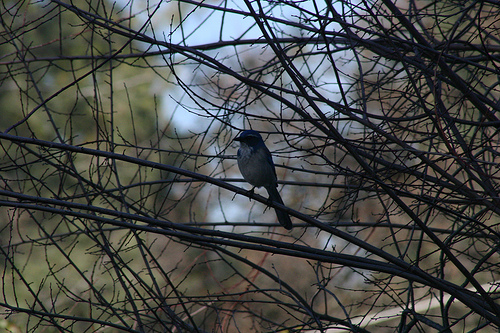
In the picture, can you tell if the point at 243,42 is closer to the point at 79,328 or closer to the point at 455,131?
the point at 455,131

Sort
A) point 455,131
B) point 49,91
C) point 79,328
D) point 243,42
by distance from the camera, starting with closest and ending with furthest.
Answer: point 455,131 < point 243,42 < point 79,328 < point 49,91

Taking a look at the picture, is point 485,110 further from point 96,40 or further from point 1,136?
point 96,40

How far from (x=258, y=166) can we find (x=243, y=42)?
1268mm

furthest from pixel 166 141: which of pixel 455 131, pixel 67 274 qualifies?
pixel 455 131

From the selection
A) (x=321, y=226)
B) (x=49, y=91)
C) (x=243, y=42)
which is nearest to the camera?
(x=321, y=226)

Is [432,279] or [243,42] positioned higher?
[243,42]

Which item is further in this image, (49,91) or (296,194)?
(49,91)

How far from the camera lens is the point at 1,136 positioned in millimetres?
2939

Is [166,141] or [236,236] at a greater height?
[166,141]

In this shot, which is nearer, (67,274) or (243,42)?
(243,42)

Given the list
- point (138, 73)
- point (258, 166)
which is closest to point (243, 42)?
point (258, 166)

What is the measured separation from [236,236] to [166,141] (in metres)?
14.2

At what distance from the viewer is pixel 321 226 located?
314 centimetres

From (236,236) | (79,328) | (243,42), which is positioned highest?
(79,328)
